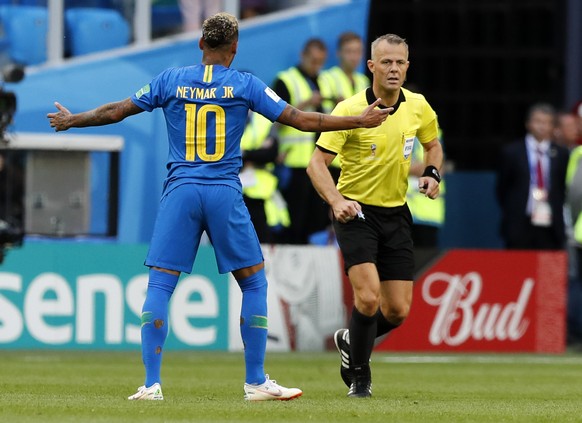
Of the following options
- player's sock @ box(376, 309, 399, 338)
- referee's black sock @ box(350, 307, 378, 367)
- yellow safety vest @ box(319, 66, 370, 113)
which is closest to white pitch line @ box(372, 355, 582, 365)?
yellow safety vest @ box(319, 66, 370, 113)

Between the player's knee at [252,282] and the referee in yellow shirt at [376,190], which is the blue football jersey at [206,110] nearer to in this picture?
the player's knee at [252,282]

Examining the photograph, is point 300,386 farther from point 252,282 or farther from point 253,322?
point 252,282

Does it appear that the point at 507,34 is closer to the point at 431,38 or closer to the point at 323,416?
the point at 431,38

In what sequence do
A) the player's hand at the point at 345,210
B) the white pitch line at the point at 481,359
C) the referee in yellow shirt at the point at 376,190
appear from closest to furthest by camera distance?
the player's hand at the point at 345,210
the referee in yellow shirt at the point at 376,190
the white pitch line at the point at 481,359

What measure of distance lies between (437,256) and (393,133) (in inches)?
240

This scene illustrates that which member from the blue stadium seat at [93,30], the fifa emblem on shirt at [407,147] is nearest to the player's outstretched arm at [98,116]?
the fifa emblem on shirt at [407,147]

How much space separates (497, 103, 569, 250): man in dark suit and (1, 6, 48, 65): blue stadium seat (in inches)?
194

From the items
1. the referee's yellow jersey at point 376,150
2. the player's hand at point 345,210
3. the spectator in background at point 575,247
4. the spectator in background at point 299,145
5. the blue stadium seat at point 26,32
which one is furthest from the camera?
the blue stadium seat at point 26,32

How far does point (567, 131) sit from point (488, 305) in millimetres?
2775

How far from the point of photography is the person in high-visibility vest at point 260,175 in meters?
16.4

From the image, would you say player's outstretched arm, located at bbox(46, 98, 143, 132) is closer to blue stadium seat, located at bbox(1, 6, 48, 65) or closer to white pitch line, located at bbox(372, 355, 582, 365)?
white pitch line, located at bbox(372, 355, 582, 365)

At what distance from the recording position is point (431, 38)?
19.1m

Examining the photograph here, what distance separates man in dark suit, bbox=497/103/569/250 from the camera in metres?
17.7

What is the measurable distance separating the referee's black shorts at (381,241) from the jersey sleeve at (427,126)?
0.46 m
